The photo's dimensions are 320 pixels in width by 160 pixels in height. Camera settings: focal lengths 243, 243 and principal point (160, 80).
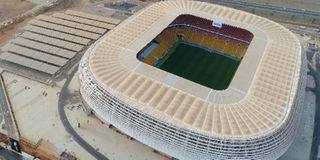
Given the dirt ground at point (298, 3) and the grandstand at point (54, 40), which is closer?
the grandstand at point (54, 40)

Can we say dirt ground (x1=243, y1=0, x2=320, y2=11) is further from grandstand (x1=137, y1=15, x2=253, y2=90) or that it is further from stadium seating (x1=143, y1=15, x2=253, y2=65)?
grandstand (x1=137, y1=15, x2=253, y2=90)

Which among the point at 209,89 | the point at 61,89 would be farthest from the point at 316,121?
the point at 61,89

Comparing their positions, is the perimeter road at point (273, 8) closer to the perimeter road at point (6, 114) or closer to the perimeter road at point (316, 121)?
the perimeter road at point (316, 121)

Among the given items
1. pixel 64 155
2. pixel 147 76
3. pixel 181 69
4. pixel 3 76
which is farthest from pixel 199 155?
pixel 3 76

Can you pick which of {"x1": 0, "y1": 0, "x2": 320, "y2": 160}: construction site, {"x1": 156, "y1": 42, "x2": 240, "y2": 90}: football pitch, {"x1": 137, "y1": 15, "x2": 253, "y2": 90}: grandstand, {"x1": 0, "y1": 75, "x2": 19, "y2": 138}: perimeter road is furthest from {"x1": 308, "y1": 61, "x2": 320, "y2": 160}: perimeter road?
{"x1": 0, "y1": 75, "x2": 19, "y2": 138}: perimeter road

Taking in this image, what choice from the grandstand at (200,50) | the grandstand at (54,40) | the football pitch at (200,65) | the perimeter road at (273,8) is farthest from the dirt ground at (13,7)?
the perimeter road at (273,8)

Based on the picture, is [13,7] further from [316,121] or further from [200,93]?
[316,121]
